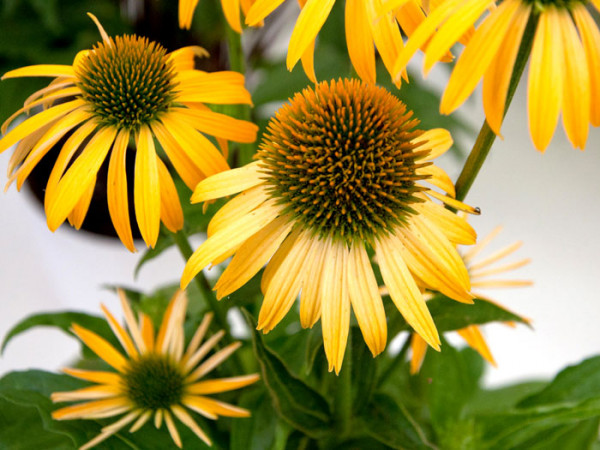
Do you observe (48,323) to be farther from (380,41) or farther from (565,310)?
(565,310)

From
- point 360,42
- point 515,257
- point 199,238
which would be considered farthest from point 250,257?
point 515,257

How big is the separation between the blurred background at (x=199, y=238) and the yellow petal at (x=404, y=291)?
577 millimetres

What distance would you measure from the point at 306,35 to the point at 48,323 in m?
0.33

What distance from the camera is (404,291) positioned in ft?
0.96

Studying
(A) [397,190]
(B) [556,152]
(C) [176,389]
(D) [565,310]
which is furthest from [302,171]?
(B) [556,152]

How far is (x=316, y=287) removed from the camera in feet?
1.01

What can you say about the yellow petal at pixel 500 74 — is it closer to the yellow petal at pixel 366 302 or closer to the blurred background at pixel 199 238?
the yellow petal at pixel 366 302

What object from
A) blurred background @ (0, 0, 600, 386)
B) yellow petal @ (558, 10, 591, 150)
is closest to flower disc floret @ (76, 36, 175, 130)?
yellow petal @ (558, 10, 591, 150)

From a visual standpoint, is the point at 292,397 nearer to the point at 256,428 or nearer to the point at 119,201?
the point at 256,428

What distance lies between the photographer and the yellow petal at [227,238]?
0.29 m

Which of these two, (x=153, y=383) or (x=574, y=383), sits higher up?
(x=153, y=383)

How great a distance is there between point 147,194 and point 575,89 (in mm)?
198

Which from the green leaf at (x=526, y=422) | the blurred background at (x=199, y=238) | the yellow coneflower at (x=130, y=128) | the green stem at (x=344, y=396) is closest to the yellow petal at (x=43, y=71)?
the yellow coneflower at (x=130, y=128)

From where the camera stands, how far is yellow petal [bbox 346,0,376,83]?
0.32m
